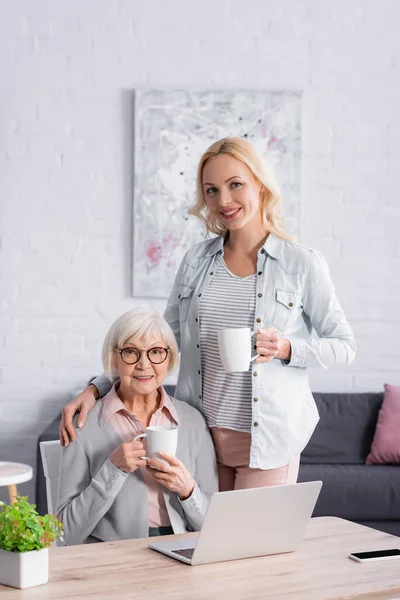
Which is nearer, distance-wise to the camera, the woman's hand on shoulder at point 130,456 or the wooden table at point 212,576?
the wooden table at point 212,576

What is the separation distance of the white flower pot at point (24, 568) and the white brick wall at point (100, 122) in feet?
8.63

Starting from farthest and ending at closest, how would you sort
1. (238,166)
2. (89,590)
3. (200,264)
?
(200,264)
(238,166)
(89,590)

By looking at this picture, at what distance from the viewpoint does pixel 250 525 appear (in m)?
1.54

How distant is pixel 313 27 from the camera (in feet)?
13.3

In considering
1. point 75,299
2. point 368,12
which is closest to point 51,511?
point 75,299

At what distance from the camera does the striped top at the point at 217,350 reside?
2.07m

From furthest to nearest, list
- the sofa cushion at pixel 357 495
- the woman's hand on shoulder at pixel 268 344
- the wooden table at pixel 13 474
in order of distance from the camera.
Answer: the sofa cushion at pixel 357 495
the wooden table at pixel 13 474
the woman's hand on shoulder at pixel 268 344

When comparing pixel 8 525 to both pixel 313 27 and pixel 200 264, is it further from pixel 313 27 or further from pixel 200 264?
pixel 313 27

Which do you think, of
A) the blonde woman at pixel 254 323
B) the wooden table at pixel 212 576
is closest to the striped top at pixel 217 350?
the blonde woman at pixel 254 323

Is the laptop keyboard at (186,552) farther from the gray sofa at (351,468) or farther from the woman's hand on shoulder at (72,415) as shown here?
the gray sofa at (351,468)

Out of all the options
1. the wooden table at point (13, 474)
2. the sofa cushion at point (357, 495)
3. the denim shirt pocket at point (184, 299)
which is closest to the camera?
the denim shirt pocket at point (184, 299)

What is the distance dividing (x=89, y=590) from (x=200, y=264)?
3.32ft

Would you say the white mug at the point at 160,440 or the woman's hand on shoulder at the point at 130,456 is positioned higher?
the white mug at the point at 160,440

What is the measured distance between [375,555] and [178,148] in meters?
2.66
